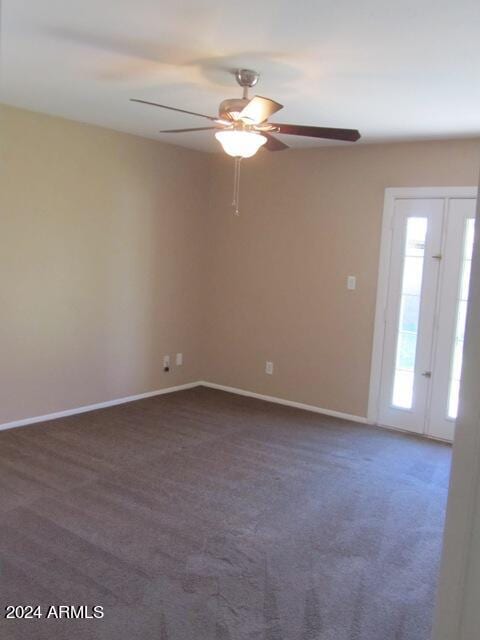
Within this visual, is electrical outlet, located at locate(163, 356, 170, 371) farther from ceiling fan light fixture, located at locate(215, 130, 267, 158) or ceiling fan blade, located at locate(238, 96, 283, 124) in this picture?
ceiling fan blade, located at locate(238, 96, 283, 124)

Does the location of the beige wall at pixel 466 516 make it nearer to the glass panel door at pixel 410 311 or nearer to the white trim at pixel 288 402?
the glass panel door at pixel 410 311

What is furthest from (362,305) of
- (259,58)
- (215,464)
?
(259,58)

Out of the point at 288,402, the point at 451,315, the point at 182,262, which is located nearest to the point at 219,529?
the point at 288,402

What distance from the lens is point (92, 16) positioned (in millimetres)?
2379

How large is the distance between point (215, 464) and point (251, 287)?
88.0 inches

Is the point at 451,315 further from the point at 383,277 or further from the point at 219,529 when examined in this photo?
the point at 219,529

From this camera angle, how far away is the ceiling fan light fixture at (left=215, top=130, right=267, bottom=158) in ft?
9.86

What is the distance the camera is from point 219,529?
121 inches

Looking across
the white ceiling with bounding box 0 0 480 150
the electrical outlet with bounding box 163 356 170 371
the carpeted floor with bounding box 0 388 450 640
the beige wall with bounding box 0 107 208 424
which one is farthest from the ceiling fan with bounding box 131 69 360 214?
the electrical outlet with bounding box 163 356 170 371

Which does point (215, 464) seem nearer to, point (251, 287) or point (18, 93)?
point (251, 287)

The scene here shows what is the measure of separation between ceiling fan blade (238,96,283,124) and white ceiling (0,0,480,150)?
24 centimetres

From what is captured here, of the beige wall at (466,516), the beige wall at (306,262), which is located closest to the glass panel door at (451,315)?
the beige wall at (306,262)

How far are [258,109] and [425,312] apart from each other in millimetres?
2646

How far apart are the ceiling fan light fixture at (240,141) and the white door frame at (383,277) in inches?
81.4
